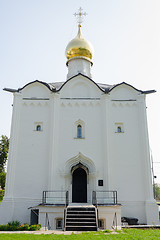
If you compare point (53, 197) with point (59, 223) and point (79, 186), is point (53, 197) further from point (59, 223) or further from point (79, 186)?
point (79, 186)

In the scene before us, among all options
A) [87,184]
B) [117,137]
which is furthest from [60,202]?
[117,137]

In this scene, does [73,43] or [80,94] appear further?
[73,43]

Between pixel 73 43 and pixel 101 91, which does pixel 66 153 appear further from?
pixel 73 43

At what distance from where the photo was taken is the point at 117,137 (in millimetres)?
13242

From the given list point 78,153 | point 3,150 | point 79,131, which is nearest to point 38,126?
point 79,131

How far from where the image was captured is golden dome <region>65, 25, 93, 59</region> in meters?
16.8

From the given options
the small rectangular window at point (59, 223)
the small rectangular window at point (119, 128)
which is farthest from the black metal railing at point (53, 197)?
the small rectangular window at point (119, 128)

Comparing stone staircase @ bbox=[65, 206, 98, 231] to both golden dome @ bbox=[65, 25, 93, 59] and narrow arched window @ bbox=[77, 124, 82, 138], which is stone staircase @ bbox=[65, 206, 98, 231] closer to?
narrow arched window @ bbox=[77, 124, 82, 138]

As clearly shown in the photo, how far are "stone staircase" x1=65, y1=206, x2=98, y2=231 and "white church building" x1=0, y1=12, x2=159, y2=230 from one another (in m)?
1.14

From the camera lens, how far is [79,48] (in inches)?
662

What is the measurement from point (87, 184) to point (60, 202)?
1.89m

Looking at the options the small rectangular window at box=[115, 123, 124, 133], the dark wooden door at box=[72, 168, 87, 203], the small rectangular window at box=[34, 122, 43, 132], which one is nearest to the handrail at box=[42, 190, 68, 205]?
the dark wooden door at box=[72, 168, 87, 203]

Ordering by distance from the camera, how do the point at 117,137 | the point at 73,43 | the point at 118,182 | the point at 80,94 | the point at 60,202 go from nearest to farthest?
the point at 60,202 < the point at 118,182 < the point at 117,137 < the point at 80,94 < the point at 73,43

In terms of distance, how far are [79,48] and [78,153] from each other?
8453mm
